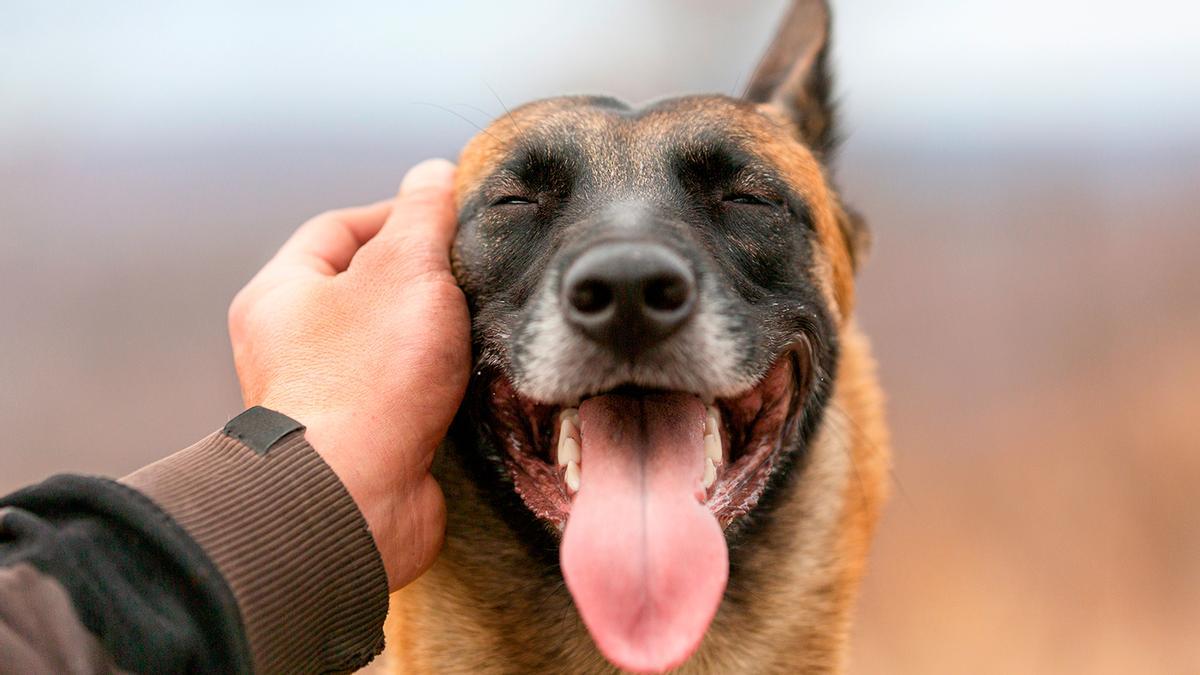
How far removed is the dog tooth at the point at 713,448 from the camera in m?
1.94

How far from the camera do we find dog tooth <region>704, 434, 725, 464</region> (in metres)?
1.94

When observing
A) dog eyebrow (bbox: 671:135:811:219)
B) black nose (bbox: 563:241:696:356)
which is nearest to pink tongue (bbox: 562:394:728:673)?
black nose (bbox: 563:241:696:356)

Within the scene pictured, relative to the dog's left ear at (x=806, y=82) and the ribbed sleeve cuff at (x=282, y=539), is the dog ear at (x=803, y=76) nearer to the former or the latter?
the dog's left ear at (x=806, y=82)

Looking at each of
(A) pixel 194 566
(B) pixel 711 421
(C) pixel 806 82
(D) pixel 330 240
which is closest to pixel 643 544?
(B) pixel 711 421

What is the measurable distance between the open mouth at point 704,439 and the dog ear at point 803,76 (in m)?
0.97

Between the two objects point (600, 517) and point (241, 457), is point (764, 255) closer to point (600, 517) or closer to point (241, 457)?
point (600, 517)

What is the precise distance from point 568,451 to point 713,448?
11.6 inches

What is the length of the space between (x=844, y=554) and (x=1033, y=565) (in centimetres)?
409

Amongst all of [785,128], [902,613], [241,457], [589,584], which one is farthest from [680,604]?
[902,613]

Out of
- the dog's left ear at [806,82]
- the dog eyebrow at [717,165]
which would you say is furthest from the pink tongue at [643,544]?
the dog's left ear at [806,82]

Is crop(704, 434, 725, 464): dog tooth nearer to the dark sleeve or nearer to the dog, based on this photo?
the dog

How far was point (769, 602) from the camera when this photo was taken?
229 cm

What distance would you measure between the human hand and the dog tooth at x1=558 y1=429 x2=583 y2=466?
24cm

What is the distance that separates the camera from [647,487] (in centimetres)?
181
